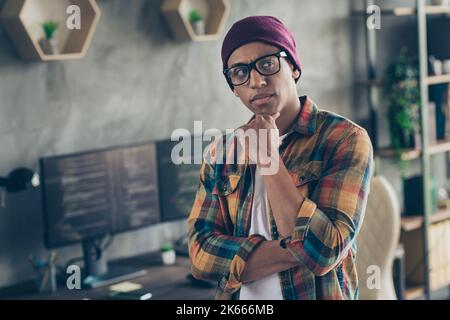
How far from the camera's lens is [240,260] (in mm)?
1535

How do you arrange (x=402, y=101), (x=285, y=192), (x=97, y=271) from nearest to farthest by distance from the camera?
(x=285, y=192), (x=97, y=271), (x=402, y=101)

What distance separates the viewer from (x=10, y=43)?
299cm

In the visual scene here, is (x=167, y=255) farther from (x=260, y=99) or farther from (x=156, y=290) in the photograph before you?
(x=260, y=99)

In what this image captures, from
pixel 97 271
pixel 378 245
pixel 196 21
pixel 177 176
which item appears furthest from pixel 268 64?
pixel 196 21

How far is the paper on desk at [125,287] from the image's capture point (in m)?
2.98

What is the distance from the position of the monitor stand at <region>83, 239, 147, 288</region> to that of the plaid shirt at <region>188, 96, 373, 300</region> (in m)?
→ 1.51

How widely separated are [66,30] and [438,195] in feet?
7.41

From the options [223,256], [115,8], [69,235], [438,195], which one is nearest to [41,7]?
[115,8]

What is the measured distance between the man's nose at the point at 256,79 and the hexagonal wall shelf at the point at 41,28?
1.61 metres

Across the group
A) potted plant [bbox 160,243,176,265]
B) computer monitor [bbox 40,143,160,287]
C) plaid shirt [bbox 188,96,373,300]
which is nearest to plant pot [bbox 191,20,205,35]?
computer monitor [bbox 40,143,160,287]

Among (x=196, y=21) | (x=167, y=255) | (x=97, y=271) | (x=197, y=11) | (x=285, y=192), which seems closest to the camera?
(x=285, y=192)

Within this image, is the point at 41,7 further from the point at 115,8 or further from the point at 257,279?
the point at 257,279

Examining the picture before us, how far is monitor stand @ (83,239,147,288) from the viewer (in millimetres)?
3070

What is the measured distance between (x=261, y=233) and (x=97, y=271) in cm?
170
